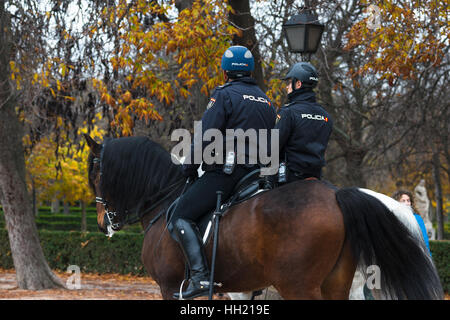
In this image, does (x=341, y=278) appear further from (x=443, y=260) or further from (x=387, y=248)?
(x=443, y=260)

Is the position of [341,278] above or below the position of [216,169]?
below

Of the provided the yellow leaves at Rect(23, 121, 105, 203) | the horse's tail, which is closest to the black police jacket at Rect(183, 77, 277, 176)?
the horse's tail

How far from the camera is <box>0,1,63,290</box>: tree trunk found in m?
13.7

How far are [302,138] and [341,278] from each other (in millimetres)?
Result: 1202

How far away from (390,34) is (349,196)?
689 centimetres

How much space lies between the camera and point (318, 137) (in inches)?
205

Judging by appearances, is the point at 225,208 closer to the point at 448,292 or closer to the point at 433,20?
the point at 433,20

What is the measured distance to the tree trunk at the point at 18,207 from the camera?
13656 millimetres

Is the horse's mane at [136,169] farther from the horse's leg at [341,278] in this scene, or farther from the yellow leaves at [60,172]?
the yellow leaves at [60,172]

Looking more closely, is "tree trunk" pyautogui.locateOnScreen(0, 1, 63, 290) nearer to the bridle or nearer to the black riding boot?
the bridle

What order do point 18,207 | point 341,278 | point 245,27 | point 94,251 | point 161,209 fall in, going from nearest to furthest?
point 341,278
point 161,209
point 245,27
point 18,207
point 94,251

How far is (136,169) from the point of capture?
233 inches

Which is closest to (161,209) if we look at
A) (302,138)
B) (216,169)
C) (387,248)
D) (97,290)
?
(216,169)

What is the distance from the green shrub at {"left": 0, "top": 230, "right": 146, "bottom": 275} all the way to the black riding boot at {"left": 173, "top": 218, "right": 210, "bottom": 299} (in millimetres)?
12342
